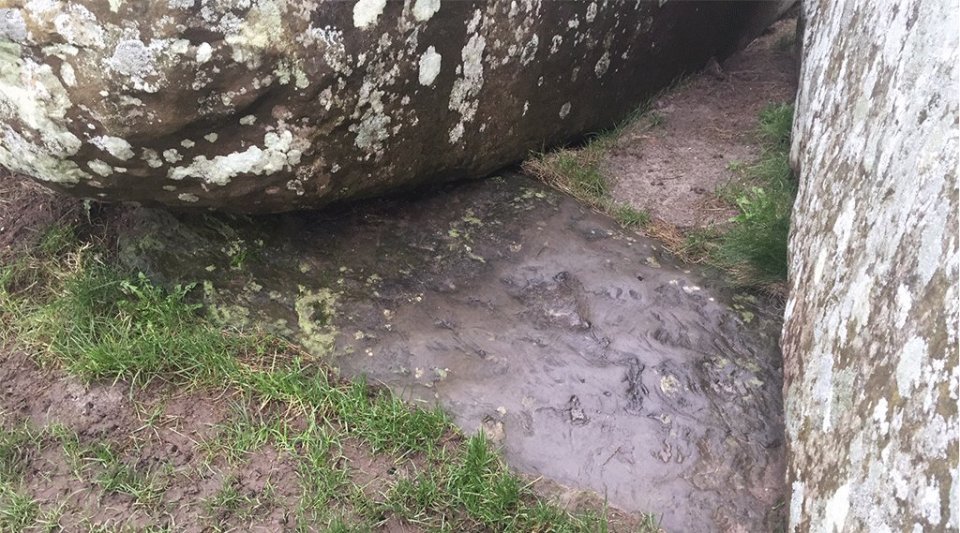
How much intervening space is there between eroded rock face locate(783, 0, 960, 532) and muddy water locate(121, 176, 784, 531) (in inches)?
12.0

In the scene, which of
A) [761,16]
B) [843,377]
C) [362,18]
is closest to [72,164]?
[362,18]

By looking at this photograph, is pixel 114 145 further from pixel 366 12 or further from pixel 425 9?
pixel 425 9

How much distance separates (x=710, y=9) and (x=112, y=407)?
3.52 m

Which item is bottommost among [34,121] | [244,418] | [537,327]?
[244,418]

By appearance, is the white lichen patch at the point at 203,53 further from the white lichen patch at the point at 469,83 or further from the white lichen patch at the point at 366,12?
the white lichen patch at the point at 469,83

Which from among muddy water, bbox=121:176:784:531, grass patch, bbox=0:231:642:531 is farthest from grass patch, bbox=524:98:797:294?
grass patch, bbox=0:231:642:531

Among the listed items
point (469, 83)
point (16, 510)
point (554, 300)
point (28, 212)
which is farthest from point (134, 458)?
point (469, 83)

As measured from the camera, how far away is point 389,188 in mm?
2924

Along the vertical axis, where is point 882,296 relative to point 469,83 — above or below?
below

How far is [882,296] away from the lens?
5.52 ft

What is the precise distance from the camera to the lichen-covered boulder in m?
2.09

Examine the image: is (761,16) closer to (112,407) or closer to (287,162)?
(287,162)

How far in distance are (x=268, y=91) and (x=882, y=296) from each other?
1.74 m

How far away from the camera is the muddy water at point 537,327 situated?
238 centimetres
